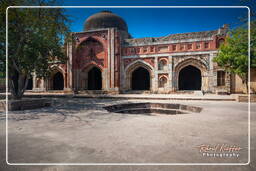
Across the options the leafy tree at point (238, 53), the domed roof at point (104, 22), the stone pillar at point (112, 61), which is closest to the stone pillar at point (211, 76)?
the leafy tree at point (238, 53)

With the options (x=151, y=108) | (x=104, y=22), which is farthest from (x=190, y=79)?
(x=104, y=22)

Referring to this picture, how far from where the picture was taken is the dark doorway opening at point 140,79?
17673 millimetres

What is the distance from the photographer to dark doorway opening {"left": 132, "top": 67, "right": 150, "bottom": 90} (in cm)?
1767

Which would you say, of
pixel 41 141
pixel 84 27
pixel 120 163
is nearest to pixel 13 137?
pixel 41 141

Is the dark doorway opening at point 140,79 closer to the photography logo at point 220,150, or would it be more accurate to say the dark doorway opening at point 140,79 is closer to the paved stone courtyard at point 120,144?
the paved stone courtyard at point 120,144

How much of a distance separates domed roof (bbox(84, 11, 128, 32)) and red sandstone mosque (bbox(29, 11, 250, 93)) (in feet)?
12.0

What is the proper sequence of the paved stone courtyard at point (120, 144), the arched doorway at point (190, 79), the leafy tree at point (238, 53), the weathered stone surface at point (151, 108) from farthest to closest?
the arched doorway at point (190, 79) → the leafy tree at point (238, 53) → the weathered stone surface at point (151, 108) → the paved stone courtyard at point (120, 144)

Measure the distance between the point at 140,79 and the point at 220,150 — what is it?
51.8 ft

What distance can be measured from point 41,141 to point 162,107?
22.4ft

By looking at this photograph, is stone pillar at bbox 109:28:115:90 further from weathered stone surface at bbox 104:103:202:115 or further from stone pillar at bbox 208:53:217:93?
stone pillar at bbox 208:53:217:93

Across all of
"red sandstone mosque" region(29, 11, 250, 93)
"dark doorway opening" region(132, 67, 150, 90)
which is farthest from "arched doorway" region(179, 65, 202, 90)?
"dark doorway opening" region(132, 67, 150, 90)

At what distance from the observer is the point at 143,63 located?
16.0 meters

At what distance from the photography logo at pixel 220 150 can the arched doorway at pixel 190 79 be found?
52.2 ft

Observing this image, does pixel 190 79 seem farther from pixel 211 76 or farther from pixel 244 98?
pixel 244 98
